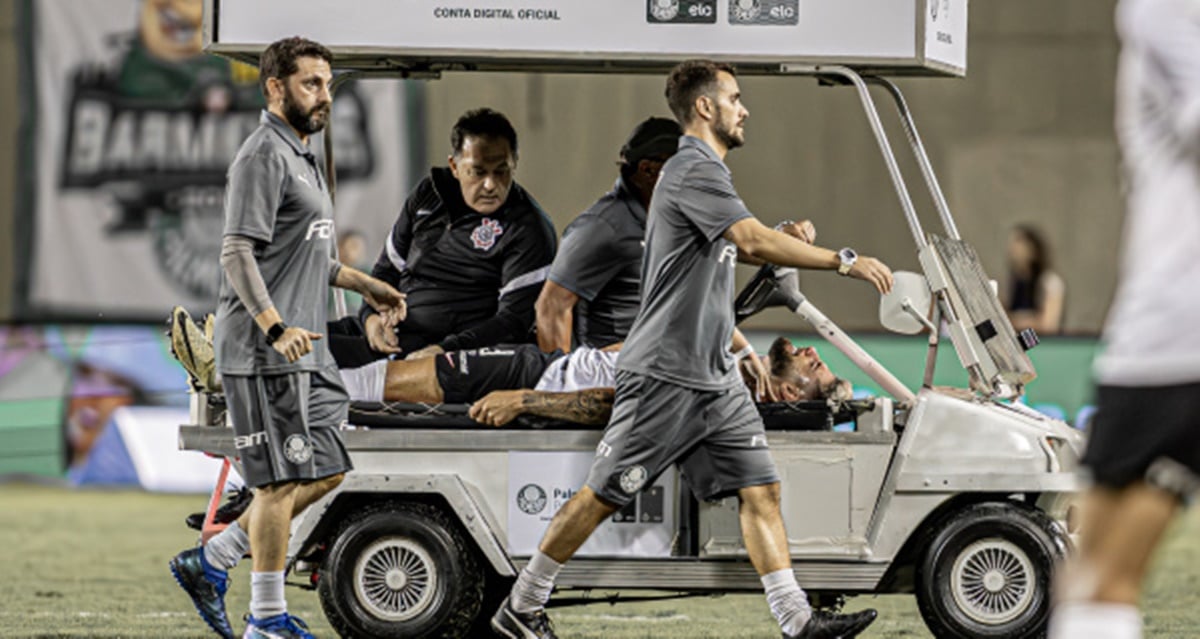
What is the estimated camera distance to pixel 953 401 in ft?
21.6

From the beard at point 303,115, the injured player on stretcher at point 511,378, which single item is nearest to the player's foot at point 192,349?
the injured player on stretcher at point 511,378

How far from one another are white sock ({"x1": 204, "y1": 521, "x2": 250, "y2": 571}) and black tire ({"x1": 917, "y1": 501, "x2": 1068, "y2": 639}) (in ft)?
7.40

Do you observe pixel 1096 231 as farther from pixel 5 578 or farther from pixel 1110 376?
pixel 1110 376

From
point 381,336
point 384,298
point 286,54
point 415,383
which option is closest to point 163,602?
point 381,336

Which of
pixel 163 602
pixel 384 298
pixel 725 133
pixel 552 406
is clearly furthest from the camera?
pixel 163 602

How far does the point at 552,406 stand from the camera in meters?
6.59

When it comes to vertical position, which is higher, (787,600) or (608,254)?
(608,254)

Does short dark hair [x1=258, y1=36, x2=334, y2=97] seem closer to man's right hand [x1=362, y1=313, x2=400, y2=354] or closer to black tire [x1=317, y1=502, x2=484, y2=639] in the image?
man's right hand [x1=362, y1=313, x2=400, y2=354]

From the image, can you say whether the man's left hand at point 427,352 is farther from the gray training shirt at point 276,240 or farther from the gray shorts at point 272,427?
the gray shorts at point 272,427

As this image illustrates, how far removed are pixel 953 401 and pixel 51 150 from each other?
1126cm

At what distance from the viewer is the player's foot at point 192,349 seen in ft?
21.7

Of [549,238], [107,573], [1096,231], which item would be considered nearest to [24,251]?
[107,573]

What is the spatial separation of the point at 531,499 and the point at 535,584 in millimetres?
381

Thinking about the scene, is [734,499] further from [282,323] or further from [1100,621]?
[1100,621]
